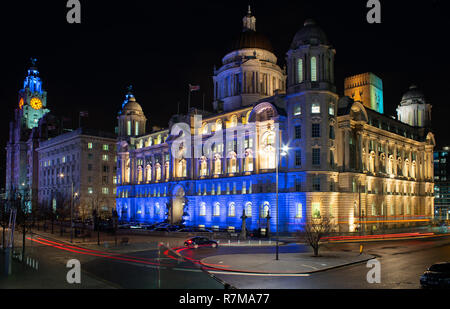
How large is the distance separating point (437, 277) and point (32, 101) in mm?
164433

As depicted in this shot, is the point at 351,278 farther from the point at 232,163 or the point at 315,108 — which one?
the point at 232,163

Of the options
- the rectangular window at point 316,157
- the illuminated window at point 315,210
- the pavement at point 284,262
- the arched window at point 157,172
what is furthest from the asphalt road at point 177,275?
the arched window at point 157,172

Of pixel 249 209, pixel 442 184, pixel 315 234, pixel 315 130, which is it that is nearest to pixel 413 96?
pixel 315 130

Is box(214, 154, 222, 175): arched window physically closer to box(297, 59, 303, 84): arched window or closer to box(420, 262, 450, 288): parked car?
box(297, 59, 303, 84): arched window

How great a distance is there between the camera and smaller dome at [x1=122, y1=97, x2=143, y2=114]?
112750mm

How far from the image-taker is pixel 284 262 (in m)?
31.3

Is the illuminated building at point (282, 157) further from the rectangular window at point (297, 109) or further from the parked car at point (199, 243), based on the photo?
the parked car at point (199, 243)

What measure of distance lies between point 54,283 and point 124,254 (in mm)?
16734

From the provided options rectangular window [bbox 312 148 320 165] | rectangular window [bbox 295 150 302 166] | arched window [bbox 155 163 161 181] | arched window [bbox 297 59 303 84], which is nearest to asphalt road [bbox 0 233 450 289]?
rectangular window [bbox 312 148 320 165]

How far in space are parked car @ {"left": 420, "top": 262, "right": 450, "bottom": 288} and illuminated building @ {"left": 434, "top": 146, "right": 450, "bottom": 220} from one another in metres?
127

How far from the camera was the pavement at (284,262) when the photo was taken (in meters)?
27.9

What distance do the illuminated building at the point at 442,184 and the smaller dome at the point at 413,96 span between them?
1987 inches
